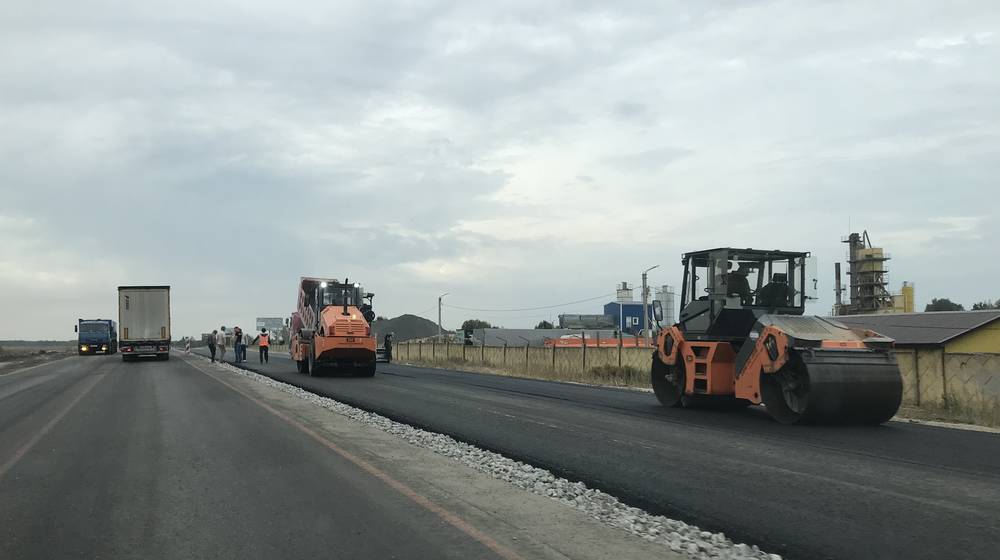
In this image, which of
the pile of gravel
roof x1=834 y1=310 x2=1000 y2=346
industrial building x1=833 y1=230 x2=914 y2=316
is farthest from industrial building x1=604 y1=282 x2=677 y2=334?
the pile of gravel

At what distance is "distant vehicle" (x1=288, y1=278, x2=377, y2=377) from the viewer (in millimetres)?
27094

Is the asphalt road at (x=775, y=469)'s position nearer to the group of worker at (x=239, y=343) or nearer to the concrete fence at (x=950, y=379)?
the concrete fence at (x=950, y=379)

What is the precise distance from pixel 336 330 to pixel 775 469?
20100 mm

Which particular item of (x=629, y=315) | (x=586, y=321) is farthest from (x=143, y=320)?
(x=629, y=315)

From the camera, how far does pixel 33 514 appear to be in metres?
6.82

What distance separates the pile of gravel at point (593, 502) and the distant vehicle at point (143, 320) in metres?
33.8

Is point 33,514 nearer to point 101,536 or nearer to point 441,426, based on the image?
point 101,536

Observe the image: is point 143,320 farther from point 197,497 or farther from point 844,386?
point 844,386

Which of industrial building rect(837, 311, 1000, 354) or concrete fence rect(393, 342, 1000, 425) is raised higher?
industrial building rect(837, 311, 1000, 354)

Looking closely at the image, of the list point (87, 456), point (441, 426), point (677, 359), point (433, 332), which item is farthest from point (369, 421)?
point (433, 332)

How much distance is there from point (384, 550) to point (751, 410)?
11.9m

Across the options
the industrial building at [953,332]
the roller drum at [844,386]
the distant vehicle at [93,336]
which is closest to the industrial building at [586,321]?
the distant vehicle at [93,336]

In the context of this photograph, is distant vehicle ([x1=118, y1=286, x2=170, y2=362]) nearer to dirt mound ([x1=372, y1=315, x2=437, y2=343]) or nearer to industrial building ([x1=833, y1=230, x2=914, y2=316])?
industrial building ([x1=833, y1=230, x2=914, y2=316])

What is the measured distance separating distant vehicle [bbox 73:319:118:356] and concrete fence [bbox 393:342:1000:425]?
24651 mm
